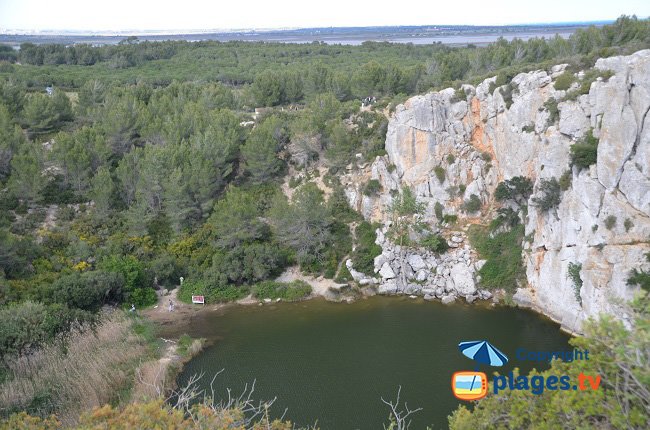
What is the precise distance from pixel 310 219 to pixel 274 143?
8.49 meters

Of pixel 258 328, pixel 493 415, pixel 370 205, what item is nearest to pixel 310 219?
pixel 370 205

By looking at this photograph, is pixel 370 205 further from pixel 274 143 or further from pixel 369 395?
pixel 369 395

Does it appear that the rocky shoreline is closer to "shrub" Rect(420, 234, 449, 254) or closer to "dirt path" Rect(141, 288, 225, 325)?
"shrub" Rect(420, 234, 449, 254)

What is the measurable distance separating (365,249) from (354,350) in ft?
31.6

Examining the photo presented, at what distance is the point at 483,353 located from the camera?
23141 millimetres

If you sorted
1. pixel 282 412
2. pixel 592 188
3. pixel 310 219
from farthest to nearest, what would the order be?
pixel 310 219, pixel 592 188, pixel 282 412

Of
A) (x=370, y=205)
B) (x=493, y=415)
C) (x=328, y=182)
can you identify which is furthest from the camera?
(x=328, y=182)

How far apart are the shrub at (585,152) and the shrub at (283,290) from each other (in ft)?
53.5

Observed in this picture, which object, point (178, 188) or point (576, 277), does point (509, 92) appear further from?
point (178, 188)

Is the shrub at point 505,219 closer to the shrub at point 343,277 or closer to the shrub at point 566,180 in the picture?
the shrub at point 566,180

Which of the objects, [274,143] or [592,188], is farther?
[274,143]

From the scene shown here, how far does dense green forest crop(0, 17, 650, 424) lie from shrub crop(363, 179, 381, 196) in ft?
6.93

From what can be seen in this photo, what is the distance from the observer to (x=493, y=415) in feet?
35.0

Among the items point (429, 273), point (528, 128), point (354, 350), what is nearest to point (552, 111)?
point (528, 128)
